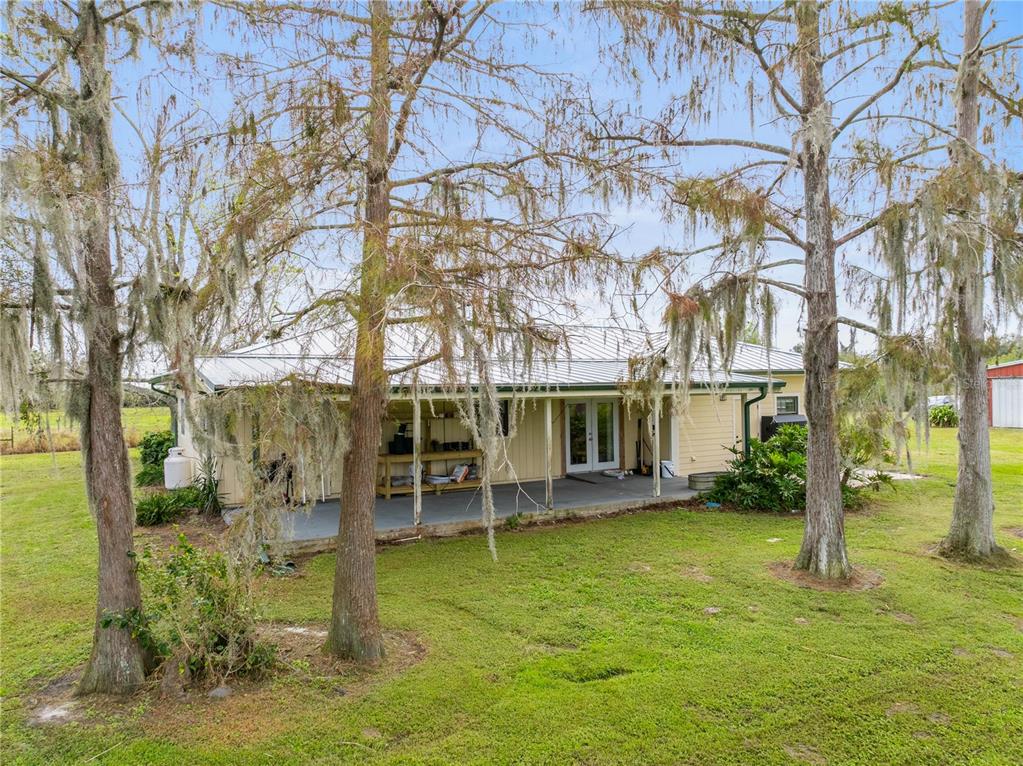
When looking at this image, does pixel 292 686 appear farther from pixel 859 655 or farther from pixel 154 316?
pixel 859 655

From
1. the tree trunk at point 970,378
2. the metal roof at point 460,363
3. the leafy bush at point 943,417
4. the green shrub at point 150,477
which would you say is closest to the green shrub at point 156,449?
the green shrub at point 150,477

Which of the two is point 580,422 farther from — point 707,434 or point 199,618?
point 199,618

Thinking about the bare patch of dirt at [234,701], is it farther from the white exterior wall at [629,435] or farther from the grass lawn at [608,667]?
the white exterior wall at [629,435]

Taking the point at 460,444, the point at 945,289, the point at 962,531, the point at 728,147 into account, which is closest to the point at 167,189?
the point at 728,147

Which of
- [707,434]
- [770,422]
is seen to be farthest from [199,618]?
[770,422]

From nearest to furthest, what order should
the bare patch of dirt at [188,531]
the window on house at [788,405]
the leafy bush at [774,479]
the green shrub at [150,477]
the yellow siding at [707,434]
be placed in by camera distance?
the bare patch of dirt at [188,531] → the leafy bush at [774,479] → the green shrub at [150,477] → the yellow siding at [707,434] → the window on house at [788,405]

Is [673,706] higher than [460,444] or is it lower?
lower

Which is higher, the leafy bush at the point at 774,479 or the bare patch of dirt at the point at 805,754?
the leafy bush at the point at 774,479

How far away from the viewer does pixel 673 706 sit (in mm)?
4129

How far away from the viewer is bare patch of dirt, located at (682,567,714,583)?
6.87 metres

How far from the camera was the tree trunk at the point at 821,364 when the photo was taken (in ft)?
22.1

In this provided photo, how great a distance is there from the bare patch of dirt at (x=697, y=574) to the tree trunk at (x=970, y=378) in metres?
3.13

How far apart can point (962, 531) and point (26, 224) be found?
31.1 feet

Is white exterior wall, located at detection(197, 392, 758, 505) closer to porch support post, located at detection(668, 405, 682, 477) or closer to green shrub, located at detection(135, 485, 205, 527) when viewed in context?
porch support post, located at detection(668, 405, 682, 477)
